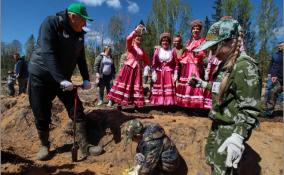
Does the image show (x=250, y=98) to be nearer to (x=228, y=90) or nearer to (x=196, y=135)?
(x=228, y=90)

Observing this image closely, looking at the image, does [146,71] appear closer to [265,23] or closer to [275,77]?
[275,77]

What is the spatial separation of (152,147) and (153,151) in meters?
0.05

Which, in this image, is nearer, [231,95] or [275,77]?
[231,95]

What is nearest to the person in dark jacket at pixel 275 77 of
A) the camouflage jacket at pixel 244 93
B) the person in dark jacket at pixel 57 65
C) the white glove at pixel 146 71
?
the white glove at pixel 146 71

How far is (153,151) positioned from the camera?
425cm

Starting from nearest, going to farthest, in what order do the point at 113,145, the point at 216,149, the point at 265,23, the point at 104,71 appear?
the point at 216,149
the point at 113,145
the point at 104,71
the point at 265,23

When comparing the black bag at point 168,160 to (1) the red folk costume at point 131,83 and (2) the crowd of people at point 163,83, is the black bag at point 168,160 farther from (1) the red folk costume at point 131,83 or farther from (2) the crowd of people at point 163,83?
(1) the red folk costume at point 131,83

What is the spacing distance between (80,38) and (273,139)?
126 inches

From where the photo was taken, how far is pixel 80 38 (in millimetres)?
4934

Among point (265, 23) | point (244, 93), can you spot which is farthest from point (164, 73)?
point (265, 23)

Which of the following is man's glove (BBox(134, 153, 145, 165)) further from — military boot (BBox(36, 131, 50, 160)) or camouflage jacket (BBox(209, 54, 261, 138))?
camouflage jacket (BBox(209, 54, 261, 138))

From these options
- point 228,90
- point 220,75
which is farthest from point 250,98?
point 220,75

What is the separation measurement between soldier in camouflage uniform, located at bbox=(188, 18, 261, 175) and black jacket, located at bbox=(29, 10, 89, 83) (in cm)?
229

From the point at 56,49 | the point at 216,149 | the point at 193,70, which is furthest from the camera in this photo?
the point at 193,70
